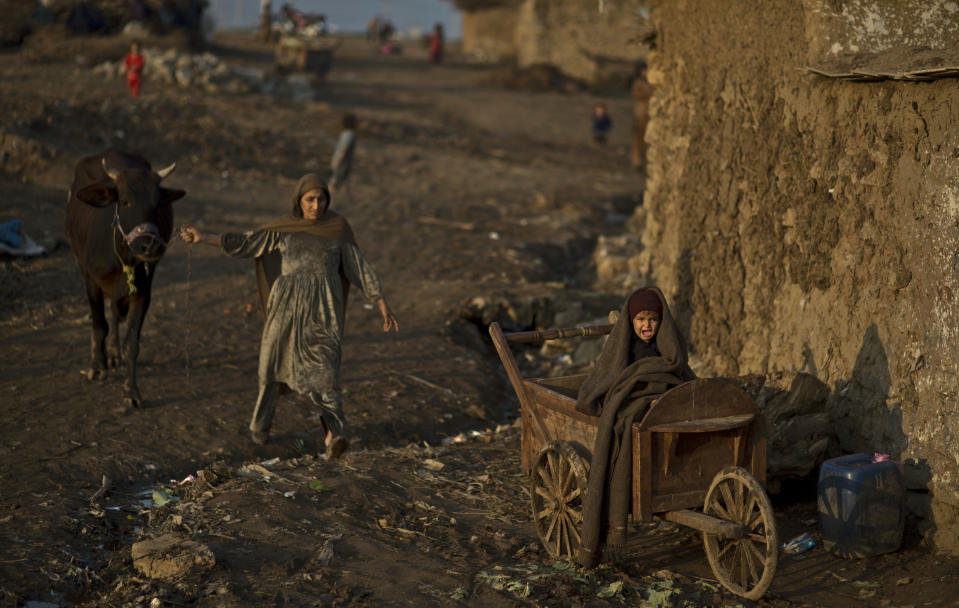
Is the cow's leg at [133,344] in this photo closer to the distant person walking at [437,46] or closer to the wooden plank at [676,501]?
the wooden plank at [676,501]

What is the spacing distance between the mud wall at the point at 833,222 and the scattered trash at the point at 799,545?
0.63m

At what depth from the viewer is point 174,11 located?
29.5m

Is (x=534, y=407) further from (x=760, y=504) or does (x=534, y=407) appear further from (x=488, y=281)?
(x=488, y=281)

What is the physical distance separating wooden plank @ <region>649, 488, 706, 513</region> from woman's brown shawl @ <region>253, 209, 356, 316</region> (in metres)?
2.72

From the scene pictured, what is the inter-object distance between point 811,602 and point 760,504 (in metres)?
0.79

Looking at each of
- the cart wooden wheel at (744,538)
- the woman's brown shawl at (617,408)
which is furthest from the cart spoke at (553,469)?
the cart wooden wheel at (744,538)

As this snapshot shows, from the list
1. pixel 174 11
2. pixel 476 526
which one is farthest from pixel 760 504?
pixel 174 11

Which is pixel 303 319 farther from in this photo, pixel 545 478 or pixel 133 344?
pixel 545 478

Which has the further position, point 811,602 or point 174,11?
point 174,11

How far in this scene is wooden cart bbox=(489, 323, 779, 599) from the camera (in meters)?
4.59

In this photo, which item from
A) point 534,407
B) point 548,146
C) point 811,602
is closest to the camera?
point 811,602

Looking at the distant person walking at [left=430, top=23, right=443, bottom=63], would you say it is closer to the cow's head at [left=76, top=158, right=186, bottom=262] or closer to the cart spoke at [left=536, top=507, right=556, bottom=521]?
the cow's head at [left=76, top=158, right=186, bottom=262]

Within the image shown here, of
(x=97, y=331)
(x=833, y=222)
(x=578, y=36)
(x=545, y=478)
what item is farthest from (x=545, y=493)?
(x=578, y=36)

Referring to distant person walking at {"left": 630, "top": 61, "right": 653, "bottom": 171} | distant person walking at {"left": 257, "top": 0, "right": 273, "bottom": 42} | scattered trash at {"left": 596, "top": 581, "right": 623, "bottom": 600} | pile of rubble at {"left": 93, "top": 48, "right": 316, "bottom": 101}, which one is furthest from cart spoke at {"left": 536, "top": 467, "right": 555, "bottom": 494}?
distant person walking at {"left": 257, "top": 0, "right": 273, "bottom": 42}
